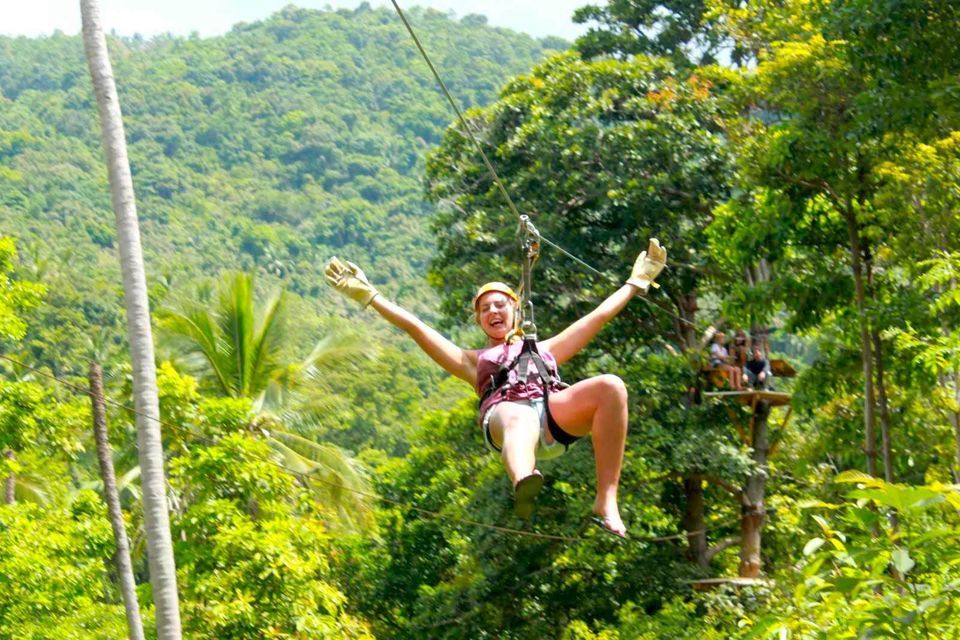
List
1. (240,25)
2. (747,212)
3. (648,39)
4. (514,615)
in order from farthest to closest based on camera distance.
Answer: (240,25)
(648,39)
(514,615)
(747,212)

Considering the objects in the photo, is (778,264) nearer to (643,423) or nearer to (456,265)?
(643,423)

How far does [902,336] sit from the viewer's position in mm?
11383

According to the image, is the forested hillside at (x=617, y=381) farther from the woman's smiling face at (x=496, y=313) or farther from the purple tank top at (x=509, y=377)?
the purple tank top at (x=509, y=377)

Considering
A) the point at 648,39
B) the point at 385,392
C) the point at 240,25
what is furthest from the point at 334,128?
the point at 648,39

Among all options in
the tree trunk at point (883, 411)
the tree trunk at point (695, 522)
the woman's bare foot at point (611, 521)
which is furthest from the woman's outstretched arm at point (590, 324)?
the tree trunk at point (695, 522)

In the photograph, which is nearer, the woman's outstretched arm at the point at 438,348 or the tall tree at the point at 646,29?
the woman's outstretched arm at the point at 438,348

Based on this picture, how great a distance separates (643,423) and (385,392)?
21.9 m

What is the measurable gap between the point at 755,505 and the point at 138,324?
29.9 feet

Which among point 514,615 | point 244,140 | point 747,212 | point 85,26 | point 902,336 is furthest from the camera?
point 244,140

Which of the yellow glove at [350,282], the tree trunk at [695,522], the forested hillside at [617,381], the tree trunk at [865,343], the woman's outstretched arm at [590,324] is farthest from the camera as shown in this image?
the tree trunk at [695,522]

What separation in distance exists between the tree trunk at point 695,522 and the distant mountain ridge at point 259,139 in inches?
1122

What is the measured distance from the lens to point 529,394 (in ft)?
22.9

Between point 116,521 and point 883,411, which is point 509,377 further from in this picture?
point 116,521

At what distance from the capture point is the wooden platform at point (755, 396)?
15766mm
